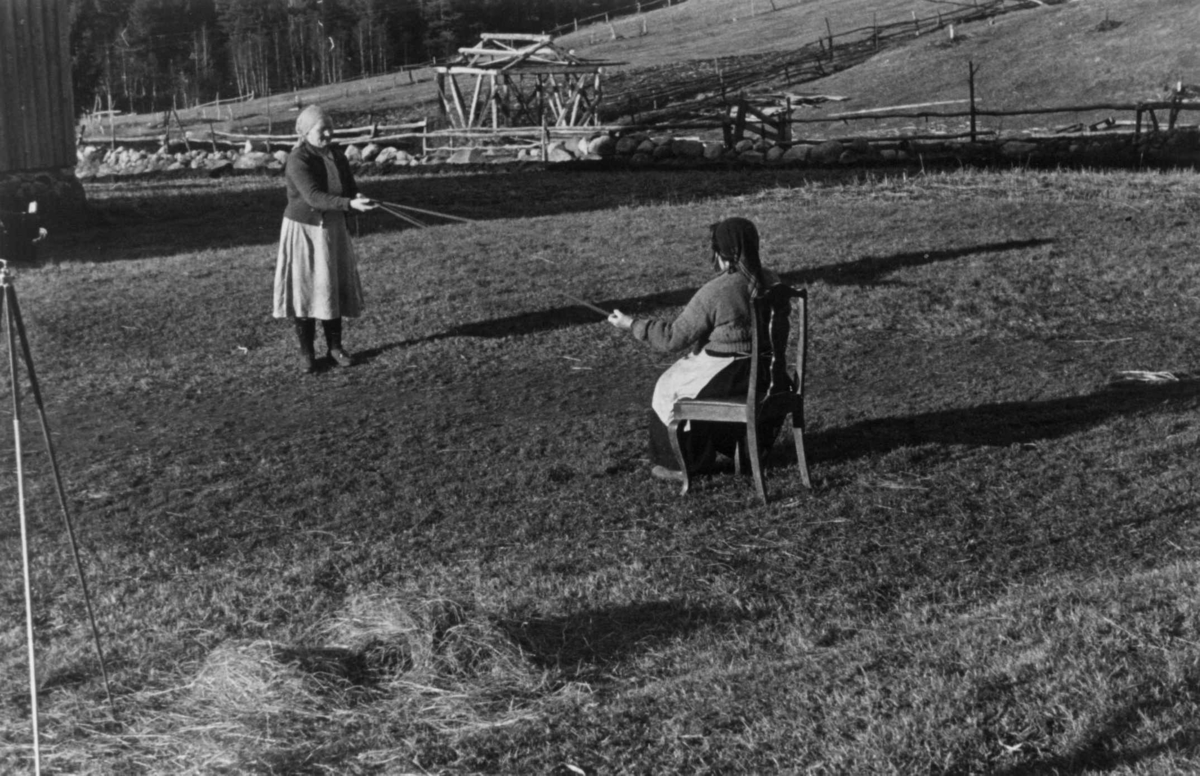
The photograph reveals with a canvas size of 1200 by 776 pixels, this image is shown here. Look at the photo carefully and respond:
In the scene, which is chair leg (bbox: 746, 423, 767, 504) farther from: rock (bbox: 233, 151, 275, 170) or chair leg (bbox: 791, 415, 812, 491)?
rock (bbox: 233, 151, 275, 170)

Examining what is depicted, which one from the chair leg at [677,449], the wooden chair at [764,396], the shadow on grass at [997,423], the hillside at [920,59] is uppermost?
the hillside at [920,59]

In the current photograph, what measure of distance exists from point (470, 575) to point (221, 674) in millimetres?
1367

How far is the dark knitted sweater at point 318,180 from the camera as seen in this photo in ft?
29.8

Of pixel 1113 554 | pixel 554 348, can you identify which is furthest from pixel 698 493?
pixel 554 348

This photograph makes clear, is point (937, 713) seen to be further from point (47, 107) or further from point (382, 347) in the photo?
point (47, 107)

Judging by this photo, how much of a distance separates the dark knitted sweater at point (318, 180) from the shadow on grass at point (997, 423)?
3396 mm

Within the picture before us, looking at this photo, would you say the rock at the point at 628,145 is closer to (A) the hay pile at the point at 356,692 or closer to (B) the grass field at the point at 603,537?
(B) the grass field at the point at 603,537

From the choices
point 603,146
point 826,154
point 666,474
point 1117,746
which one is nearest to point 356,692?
point 1117,746

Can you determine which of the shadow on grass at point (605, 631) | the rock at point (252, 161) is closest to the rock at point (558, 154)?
the rock at point (252, 161)

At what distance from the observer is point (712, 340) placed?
6.88 m

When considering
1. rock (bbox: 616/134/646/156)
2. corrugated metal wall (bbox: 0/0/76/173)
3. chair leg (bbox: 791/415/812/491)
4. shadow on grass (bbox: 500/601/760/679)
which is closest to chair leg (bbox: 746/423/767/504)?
chair leg (bbox: 791/415/812/491)

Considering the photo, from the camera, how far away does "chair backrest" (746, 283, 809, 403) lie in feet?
21.5

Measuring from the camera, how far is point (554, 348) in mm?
10359

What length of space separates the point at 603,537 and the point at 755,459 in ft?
2.72
